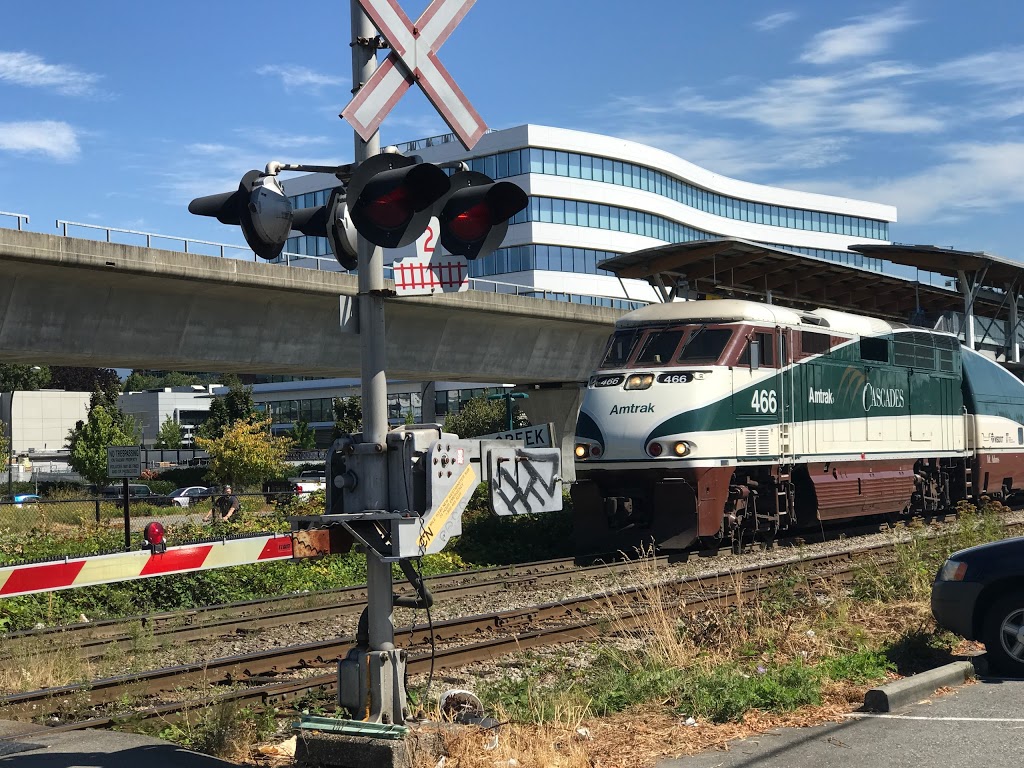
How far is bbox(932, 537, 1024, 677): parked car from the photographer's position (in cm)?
897

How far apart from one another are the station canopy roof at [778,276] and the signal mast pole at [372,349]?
18258 millimetres

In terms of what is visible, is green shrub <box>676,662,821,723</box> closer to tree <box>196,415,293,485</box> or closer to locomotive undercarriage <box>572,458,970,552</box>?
locomotive undercarriage <box>572,458,970,552</box>

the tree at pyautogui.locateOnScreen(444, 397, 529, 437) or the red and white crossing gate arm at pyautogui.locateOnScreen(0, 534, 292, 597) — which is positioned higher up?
the tree at pyautogui.locateOnScreen(444, 397, 529, 437)

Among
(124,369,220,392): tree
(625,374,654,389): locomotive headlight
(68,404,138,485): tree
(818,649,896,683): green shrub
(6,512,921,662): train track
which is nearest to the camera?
(818,649,896,683): green shrub

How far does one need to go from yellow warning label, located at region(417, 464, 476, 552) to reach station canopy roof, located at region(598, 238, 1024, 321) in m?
18.4

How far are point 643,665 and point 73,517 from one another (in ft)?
91.2

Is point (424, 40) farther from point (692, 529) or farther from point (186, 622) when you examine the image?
point (692, 529)

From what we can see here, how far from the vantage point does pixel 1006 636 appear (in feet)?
29.5

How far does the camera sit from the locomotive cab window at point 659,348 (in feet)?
58.0

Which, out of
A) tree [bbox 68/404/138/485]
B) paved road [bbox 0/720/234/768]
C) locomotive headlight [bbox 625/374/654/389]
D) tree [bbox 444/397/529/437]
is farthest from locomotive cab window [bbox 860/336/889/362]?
tree [bbox 444/397/529/437]

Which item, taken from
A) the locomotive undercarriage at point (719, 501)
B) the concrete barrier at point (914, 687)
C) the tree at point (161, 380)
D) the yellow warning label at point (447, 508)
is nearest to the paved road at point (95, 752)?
the yellow warning label at point (447, 508)

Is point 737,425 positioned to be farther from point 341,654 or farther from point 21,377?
point 21,377

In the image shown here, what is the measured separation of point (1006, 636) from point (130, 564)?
8510mm

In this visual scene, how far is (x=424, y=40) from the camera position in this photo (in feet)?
19.9
